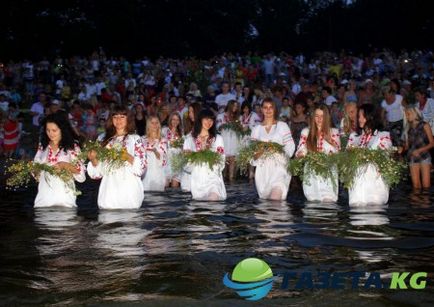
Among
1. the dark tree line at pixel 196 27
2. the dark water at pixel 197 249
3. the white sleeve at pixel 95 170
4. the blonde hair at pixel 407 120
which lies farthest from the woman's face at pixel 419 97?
the dark tree line at pixel 196 27

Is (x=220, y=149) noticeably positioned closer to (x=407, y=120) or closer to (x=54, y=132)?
(x=54, y=132)

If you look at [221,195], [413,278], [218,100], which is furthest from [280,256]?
[218,100]

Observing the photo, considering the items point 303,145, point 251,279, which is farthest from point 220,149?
point 251,279

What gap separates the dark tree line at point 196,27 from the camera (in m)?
45.6

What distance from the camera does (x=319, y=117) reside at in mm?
14422

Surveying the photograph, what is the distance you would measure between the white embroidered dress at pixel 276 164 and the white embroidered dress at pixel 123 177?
2718 millimetres

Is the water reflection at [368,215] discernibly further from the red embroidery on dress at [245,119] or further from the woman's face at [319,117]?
the red embroidery on dress at [245,119]

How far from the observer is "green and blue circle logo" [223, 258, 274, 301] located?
7770 millimetres

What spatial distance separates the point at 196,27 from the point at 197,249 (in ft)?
176

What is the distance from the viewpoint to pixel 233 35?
66062 millimetres

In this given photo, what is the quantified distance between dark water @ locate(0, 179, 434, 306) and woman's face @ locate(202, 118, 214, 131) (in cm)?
155

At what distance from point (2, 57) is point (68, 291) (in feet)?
119

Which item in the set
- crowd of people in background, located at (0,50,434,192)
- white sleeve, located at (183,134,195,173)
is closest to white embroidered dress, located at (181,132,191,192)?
crowd of people in background, located at (0,50,434,192)

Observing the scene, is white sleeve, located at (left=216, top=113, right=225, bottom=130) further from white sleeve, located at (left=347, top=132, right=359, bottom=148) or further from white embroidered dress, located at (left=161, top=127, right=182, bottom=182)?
white sleeve, located at (left=347, top=132, right=359, bottom=148)
